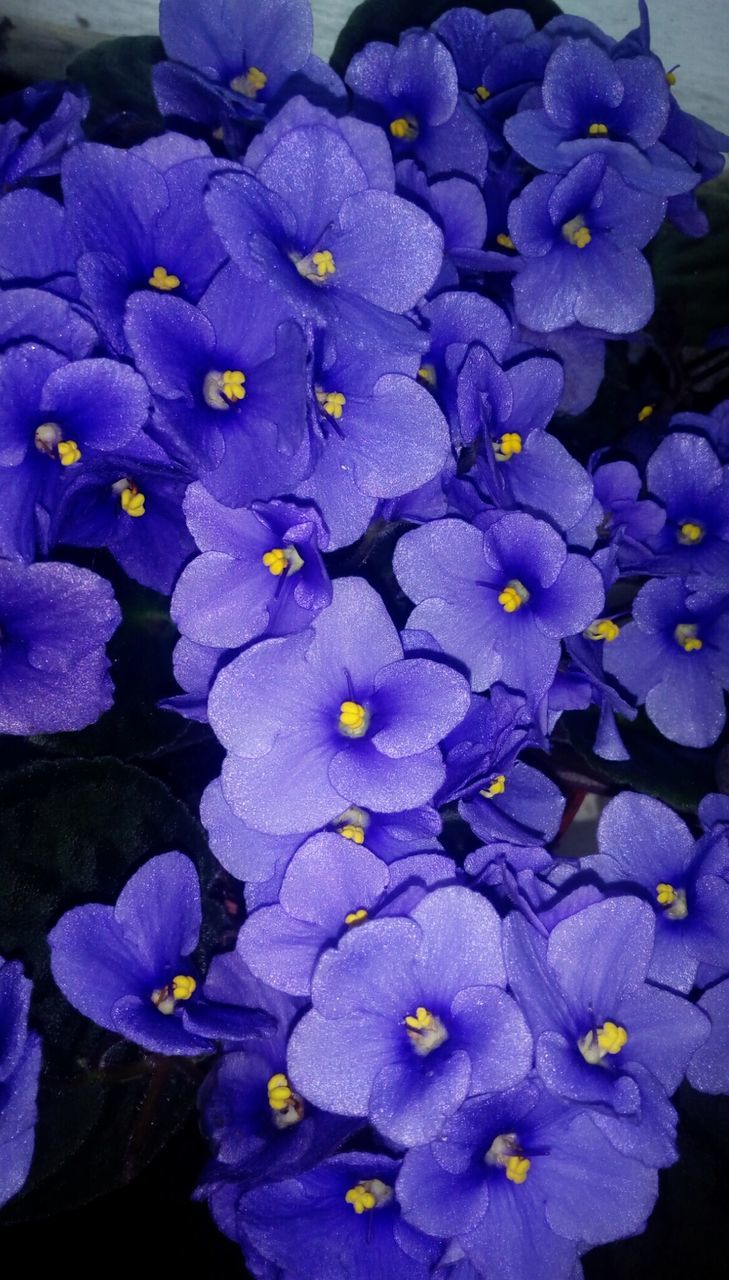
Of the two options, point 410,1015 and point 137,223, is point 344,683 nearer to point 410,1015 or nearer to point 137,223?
point 410,1015

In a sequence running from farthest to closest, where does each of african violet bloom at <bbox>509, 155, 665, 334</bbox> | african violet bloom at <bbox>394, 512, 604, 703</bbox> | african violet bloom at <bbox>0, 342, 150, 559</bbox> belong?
african violet bloom at <bbox>509, 155, 665, 334</bbox>, african violet bloom at <bbox>394, 512, 604, 703</bbox>, african violet bloom at <bbox>0, 342, 150, 559</bbox>

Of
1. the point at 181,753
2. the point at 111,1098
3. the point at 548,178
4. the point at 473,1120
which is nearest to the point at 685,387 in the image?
the point at 548,178

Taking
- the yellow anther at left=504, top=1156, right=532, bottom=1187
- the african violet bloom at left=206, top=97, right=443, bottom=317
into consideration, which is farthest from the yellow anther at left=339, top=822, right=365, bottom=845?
the african violet bloom at left=206, top=97, right=443, bottom=317

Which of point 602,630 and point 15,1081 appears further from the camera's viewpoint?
point 602,630

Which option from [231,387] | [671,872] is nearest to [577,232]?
[231,387]

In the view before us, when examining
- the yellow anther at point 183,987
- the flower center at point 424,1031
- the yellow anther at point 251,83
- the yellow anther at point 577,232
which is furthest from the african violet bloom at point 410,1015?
the yellow anther at point 251,83

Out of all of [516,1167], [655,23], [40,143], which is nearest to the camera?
[516,1167]

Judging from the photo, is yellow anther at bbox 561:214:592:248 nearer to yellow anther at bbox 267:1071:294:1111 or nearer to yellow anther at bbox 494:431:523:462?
yellow anther at bbox 494:431:523:462
